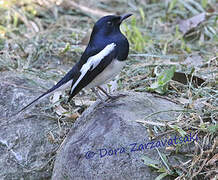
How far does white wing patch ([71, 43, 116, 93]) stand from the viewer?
12.8 feet

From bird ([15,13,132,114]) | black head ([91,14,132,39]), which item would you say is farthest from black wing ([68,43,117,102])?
black head ([91,14,132,39])

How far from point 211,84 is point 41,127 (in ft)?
5.95

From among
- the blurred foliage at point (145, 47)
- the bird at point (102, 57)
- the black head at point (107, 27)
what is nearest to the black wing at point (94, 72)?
the bird at point (102, 57)

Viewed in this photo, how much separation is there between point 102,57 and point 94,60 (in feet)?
0.30

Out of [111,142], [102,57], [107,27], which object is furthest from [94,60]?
[111,142]

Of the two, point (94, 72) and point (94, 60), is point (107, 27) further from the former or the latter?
point (94, 72)

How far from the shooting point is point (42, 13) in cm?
745


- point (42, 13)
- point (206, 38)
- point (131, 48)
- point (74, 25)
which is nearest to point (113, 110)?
point (131, 48)

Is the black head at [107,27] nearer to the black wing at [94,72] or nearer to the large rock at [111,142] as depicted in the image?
the black wing at [94,72]

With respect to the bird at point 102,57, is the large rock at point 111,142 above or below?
below

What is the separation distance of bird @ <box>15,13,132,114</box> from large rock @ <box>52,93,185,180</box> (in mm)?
261

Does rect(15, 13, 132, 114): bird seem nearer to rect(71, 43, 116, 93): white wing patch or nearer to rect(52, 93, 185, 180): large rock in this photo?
rect(71, 43, 116, 93): white wing patch

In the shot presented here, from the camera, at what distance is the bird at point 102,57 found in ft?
12.8

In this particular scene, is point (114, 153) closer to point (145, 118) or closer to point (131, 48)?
point (145, 118)
